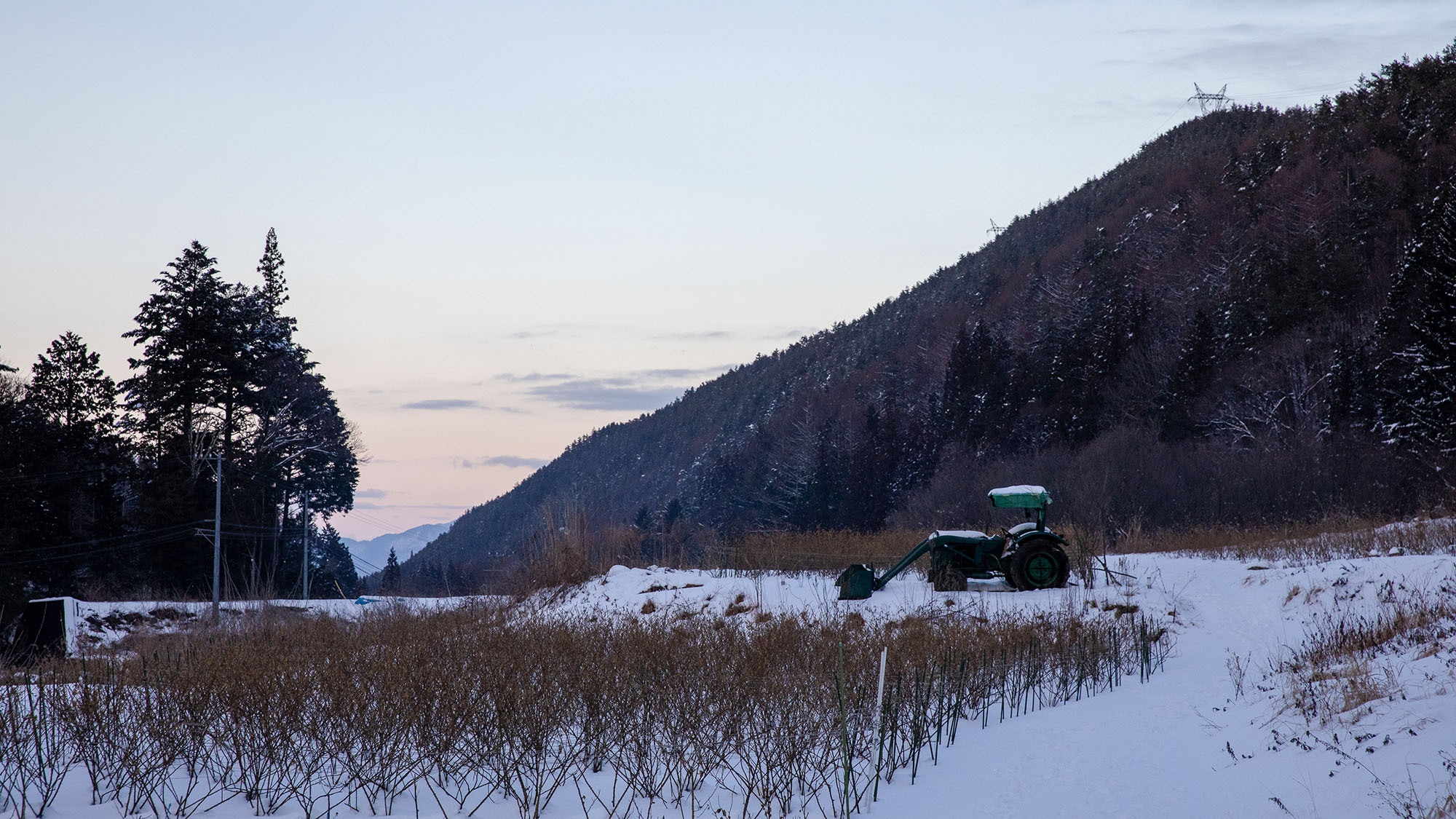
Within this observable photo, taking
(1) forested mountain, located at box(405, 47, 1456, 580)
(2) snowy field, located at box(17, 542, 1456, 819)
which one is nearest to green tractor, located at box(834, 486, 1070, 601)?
(2) snowy field, located at box(17, 542, 1456, 819)

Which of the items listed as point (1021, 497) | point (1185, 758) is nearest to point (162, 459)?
point (1021, 497)

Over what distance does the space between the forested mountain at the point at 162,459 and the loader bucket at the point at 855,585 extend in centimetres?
2143

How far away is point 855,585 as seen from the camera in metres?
18.6

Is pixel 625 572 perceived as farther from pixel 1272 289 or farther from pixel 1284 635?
pixel 1272 289

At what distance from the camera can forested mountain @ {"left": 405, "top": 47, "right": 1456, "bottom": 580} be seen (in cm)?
3588

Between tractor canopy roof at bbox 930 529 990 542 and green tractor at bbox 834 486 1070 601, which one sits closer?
green tractor at bbox 834 486 1070 601

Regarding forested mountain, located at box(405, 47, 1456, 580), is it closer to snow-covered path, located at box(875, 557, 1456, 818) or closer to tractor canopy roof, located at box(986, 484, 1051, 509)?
tractor canopy roof, located at box(986, 484, 1051, 509)

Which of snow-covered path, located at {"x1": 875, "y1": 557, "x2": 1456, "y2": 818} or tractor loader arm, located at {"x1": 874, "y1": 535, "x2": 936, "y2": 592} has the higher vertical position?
tractor loader arm, located at {"x1": 874, "y1": 535, "x2": 936, "y2": 592}

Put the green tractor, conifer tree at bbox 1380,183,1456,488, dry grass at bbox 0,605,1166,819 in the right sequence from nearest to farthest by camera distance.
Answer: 1. dry grass at bbox 0,605,1166,819
2. the green tractor
3. conifer tree at bbox 1380,183,1456,488

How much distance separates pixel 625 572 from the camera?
23859 millimetres

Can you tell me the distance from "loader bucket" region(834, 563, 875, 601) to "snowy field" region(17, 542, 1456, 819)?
9.47ft

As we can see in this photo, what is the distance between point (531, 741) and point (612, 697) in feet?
4.34

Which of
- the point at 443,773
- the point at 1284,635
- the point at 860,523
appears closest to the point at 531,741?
the point at 443,773

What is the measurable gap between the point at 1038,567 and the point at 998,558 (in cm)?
94
